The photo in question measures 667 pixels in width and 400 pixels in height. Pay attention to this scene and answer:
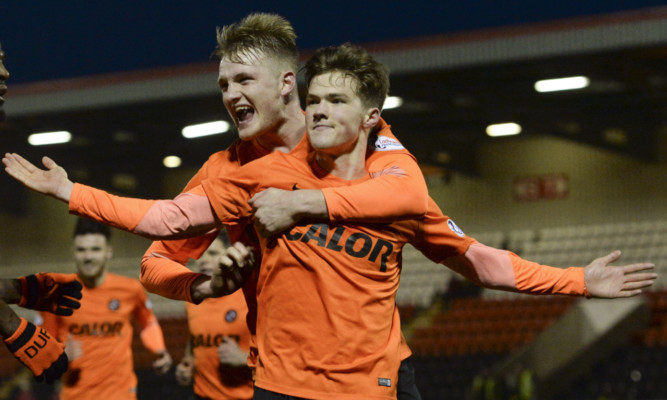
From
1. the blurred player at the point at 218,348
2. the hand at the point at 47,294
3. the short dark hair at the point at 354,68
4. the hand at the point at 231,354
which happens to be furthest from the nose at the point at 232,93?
the hand at the point at 231,354

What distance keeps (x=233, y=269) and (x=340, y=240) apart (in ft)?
1.57

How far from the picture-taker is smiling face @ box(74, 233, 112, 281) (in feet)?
22.9

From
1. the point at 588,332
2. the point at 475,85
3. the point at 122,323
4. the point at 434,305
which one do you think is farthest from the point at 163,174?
the point at 122,323

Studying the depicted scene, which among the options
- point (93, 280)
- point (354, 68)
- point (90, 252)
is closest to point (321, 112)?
point (354, 68)

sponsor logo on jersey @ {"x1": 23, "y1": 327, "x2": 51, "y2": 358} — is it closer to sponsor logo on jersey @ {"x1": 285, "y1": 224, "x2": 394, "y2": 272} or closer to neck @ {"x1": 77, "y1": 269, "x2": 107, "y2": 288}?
sponsor logo on jersey @ {"x1": 285, "y1": 224, "x2": 394, "y2": 272}

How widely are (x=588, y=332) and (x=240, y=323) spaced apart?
33.3 feet

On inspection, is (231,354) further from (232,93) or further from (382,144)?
(382,144)

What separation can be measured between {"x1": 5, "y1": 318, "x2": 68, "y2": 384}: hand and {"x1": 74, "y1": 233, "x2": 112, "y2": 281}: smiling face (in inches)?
125

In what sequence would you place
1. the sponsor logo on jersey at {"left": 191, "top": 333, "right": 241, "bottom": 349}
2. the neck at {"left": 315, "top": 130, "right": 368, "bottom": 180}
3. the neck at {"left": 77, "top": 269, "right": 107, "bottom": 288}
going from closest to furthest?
the neck at {"left": 315, "top": 130, "right": 368, "bottom": 180}
the sponsor logo on jersey at {"left": 191, "top": 333, "right": 241, "bottom": 349}
the neck at {"left": 77, "top": 269, "right": 107, "bottom": 288}

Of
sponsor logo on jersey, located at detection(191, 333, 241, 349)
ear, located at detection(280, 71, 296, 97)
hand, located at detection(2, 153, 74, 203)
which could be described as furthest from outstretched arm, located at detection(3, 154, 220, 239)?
sponsor logo on jersey, located at detection(191, 333, 241, 349)

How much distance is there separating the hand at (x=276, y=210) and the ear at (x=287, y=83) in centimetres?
83

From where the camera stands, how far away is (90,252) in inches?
275

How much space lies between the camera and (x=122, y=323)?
6973mm

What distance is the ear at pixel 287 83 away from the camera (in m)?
3.75
